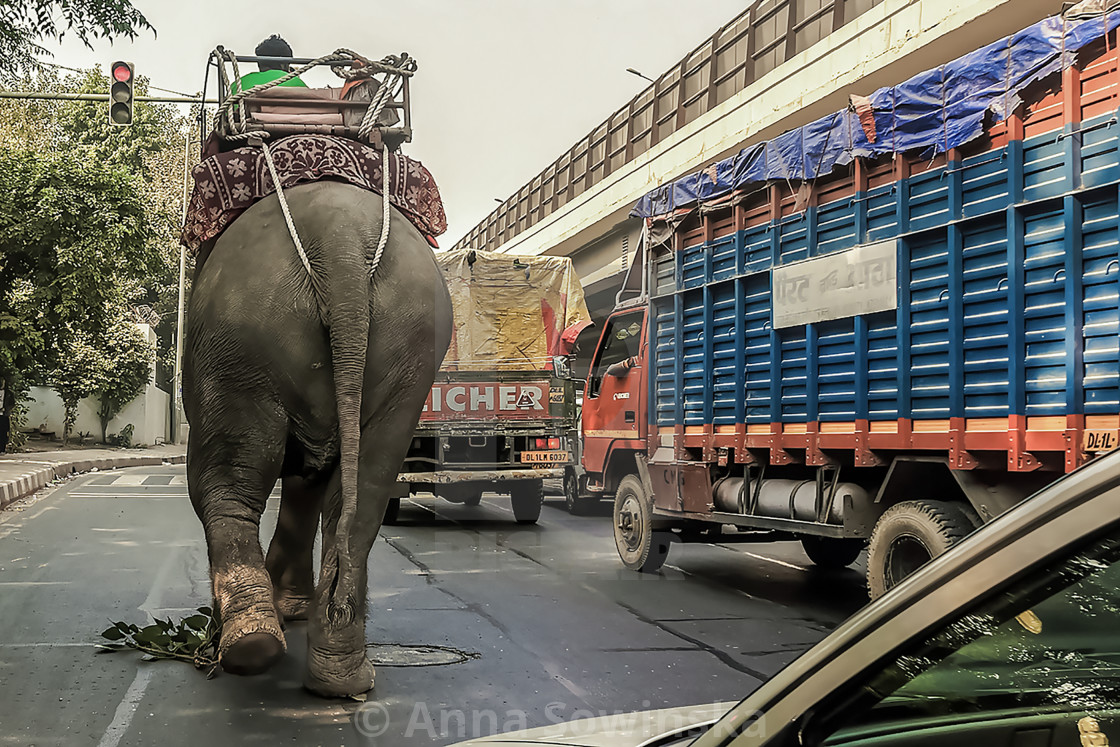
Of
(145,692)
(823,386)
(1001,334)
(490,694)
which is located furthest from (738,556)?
(145,692)

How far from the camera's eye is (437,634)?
21.5ft

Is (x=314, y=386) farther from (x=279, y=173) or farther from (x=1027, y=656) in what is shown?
(x=1027, y=656)

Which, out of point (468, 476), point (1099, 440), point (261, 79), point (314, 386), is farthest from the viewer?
point (468, 476)

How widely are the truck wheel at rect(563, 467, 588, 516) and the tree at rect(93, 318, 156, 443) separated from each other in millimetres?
22174

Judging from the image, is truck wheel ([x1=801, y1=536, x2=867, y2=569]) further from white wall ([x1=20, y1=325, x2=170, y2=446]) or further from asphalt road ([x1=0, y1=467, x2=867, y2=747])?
white wall ([x1=20, y1=325, x2=170, y2=446])

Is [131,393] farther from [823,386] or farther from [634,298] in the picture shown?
[823,386]

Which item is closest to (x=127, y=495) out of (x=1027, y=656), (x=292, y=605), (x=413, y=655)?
(x=292, y=605)

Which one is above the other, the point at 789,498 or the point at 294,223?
the point at 294,223

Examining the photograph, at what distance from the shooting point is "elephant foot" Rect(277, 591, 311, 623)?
6328 mm

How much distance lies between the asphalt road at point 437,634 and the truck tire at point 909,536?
563 mm

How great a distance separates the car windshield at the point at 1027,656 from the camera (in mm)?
1219

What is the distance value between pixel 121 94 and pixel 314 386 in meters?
10.9

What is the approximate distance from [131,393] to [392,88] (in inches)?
1284

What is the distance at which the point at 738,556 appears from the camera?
36.9 feet
